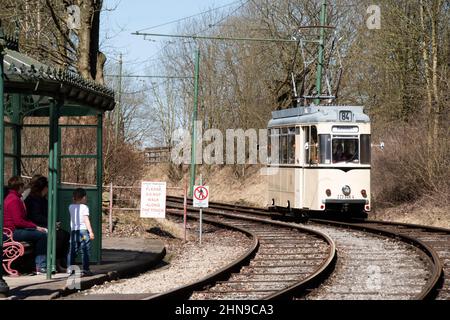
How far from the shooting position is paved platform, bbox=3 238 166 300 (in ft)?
41.3

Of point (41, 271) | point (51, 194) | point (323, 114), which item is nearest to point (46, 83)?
point (51, 194)

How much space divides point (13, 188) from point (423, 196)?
702 inches

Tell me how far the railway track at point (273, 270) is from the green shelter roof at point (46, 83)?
3.35 m

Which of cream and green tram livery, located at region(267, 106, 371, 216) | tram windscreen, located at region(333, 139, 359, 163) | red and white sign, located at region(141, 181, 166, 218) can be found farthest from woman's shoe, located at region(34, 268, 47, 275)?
tram windscreen, located at region(333, 139, 359, 163)

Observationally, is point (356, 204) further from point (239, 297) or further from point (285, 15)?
point (285, 15)

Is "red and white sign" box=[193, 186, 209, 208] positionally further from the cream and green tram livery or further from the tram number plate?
the tram number plate

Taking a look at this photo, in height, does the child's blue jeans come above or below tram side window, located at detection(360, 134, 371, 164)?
below

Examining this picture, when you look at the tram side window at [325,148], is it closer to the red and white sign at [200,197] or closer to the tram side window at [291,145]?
the tram side window at [291,145]

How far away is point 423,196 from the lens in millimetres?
29688

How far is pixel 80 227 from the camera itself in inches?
575

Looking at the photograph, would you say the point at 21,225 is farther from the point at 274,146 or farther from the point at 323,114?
the point at 274,146

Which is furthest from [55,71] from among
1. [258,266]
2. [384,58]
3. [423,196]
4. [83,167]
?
[384,58]

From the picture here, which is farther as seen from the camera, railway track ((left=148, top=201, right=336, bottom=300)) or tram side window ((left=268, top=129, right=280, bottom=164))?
tram side window ((left=268, top=129, right=280, bottom=164))

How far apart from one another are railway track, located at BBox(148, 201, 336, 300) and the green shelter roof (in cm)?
335
